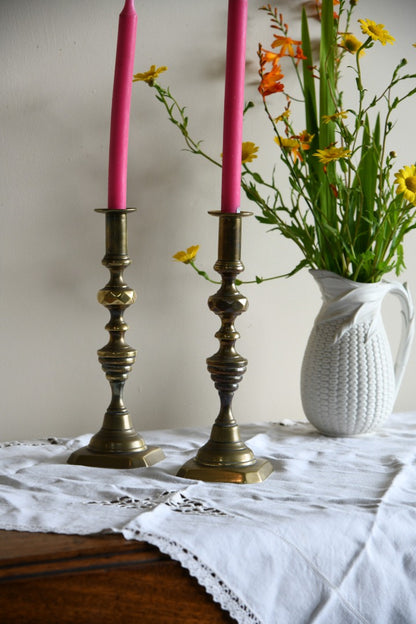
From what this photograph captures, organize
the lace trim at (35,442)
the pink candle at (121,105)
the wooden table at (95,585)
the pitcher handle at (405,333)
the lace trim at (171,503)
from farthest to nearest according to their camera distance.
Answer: the pitcher handle at (405,333), the lace trim at (35,442), the pink candle at (121,105), the lace trim at (171,503), the wooden table at (95,585)

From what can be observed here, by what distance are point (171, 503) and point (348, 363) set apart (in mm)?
356

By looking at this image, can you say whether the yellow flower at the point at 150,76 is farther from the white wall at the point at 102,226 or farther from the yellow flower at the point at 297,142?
the yellow flower at the point at 297,142

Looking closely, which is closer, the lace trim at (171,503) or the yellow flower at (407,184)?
the lace trim at (171,503)

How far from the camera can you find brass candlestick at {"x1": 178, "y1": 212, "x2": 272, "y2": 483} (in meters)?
0.77

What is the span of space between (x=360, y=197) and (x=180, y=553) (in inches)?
22.1

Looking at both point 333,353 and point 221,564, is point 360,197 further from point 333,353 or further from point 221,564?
point 221,564

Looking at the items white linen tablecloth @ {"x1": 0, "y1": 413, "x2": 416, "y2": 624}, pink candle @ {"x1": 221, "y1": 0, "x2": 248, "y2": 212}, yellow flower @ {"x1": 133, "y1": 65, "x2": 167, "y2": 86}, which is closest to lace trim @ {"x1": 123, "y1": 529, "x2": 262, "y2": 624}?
white linen tablecloth @ {"x1": 0, "y1": 413, "x2": 416, "y2": 624}

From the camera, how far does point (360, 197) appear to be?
3.22 ft

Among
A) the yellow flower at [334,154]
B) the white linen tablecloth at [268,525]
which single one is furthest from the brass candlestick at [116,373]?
the yellow flower at [334,154]

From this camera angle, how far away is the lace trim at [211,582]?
0.58m

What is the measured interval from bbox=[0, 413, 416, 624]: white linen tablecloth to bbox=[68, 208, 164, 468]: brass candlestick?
2 cm

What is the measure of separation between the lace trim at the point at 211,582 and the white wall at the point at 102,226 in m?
0.47

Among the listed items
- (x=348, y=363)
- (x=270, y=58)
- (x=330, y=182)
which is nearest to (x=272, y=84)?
(x=270, y=58)

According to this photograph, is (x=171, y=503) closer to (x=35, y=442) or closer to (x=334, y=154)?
(x=35, y=442)
